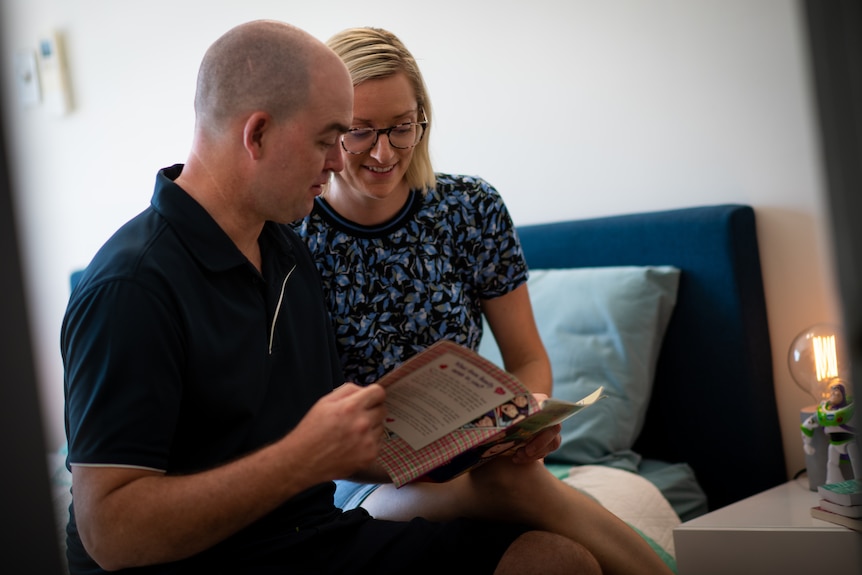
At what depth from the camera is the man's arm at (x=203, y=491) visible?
1.06 meters

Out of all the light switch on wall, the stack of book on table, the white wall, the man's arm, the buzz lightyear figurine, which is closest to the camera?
the man's arm

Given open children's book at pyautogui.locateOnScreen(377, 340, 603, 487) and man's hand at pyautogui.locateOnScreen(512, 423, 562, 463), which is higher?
open children's book at pyautogui.locateOnScreen(377, 340, 603, 487)

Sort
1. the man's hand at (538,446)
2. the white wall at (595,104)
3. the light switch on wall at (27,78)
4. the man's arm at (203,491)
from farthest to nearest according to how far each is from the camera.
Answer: the light switch on wall at (27,78) < the white wall at (595,104) < the man's hand at (538,446) < the man's arm at (203,491)

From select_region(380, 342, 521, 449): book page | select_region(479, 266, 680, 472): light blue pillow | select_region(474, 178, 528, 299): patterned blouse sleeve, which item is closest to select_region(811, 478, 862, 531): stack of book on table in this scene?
select_region(479, 266, 680, 472): light blue pillow

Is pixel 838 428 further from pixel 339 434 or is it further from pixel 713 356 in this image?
pixel 339 434

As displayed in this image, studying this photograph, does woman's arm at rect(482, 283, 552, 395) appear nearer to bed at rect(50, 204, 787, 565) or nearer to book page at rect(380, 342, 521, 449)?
bed at rect(50, 204, 787, 565)

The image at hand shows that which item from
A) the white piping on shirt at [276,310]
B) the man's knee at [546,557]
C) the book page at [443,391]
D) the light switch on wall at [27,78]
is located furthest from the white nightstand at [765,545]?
the light switch on wall at [27,78]

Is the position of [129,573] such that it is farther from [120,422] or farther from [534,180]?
[534,180]

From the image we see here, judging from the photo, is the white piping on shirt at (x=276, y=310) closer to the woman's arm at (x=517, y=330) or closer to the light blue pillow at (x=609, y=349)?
the woman's arm at (x=517, y=330)

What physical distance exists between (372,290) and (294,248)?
0.67ft

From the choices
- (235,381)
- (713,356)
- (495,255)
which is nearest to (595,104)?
(713,356)

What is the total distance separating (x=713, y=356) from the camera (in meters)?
2.27

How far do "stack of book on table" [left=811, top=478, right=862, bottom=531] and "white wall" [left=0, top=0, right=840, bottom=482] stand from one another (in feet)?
1.41

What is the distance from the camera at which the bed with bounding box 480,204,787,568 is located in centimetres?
221
